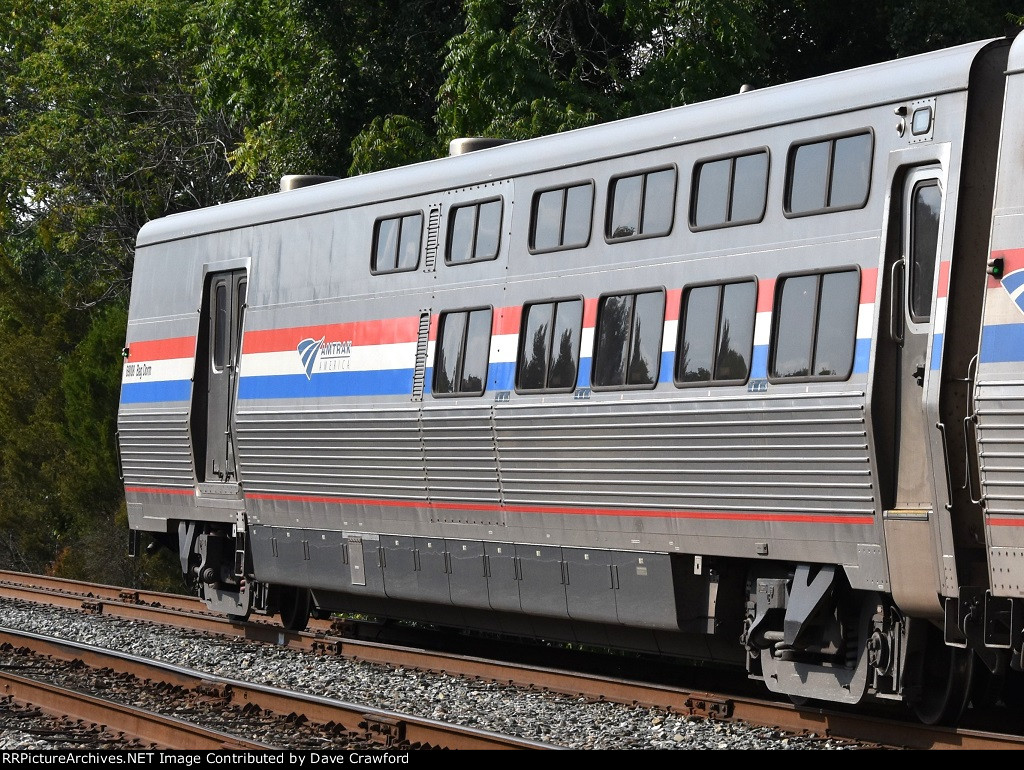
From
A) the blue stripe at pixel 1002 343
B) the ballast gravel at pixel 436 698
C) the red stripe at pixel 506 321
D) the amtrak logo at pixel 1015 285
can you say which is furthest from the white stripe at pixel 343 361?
the amtrak logo at pixel 1015 285

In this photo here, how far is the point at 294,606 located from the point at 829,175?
320 inches

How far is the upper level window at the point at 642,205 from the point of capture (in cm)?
1027

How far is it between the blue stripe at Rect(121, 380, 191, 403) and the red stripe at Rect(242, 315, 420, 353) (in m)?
1.35

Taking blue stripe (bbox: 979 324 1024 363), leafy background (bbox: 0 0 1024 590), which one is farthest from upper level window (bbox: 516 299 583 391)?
leafy background (bbox: 0 0 1024 590)

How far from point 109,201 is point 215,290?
15849 mm

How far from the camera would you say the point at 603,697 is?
1096 cm

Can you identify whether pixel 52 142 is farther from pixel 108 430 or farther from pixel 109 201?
pixel 108 430

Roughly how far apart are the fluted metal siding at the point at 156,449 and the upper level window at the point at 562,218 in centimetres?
557

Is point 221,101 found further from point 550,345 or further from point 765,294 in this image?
point 765,294

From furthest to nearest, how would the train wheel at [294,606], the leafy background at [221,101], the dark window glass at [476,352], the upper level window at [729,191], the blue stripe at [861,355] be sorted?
1. the leafy background at [221,101]
2. the train wheel at [294,606]
3. the dark window glass at [476,352]
4. the upper level window at [729,191]
5. the blue stripe at [861,355]

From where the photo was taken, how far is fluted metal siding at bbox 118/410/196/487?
1552 centimetres

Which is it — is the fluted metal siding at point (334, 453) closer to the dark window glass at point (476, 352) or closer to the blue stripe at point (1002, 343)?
the dark window glass at point (476, 352)

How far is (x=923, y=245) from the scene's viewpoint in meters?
8.70
